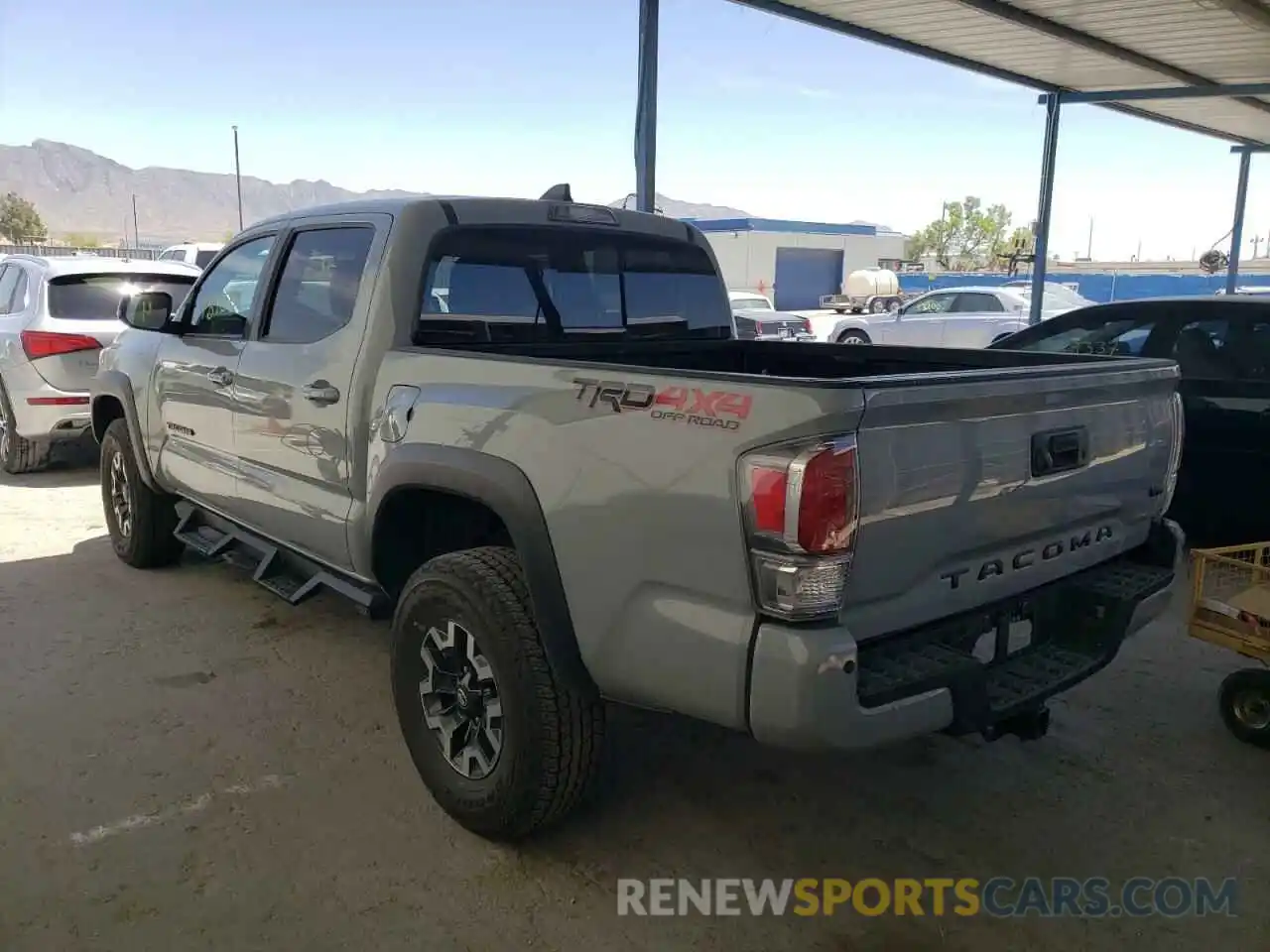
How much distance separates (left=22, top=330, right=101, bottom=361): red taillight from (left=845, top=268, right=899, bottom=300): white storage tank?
39.9 metres

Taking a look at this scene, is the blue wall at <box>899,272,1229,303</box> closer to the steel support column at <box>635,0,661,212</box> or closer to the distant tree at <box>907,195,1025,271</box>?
the steel support column at <box>635,0,661,212</box>

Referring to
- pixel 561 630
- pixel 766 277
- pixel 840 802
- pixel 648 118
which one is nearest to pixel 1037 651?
pixel 840 802

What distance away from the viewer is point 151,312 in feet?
15.3

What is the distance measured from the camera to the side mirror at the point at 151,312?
184 inches

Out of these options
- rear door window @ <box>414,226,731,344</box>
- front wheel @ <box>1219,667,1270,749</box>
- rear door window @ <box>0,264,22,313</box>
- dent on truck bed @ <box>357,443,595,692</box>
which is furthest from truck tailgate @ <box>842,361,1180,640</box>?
rear door window @ <box>0,264,22,313</box>

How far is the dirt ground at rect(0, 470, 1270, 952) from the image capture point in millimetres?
2662

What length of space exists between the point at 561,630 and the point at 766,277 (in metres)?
57.6

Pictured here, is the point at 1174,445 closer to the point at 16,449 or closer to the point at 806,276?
the point at 16,449

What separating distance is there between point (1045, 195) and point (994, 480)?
12152mm

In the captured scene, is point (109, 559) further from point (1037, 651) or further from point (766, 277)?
point (766, 277)

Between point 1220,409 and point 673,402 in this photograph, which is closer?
point 673,402

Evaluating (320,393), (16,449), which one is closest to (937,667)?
(320,393)

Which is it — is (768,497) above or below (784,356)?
below

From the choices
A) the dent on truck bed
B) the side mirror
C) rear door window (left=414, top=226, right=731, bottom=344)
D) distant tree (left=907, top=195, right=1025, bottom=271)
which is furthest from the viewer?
distant tree (left=907, top=195, right=1025, bottom=271)
